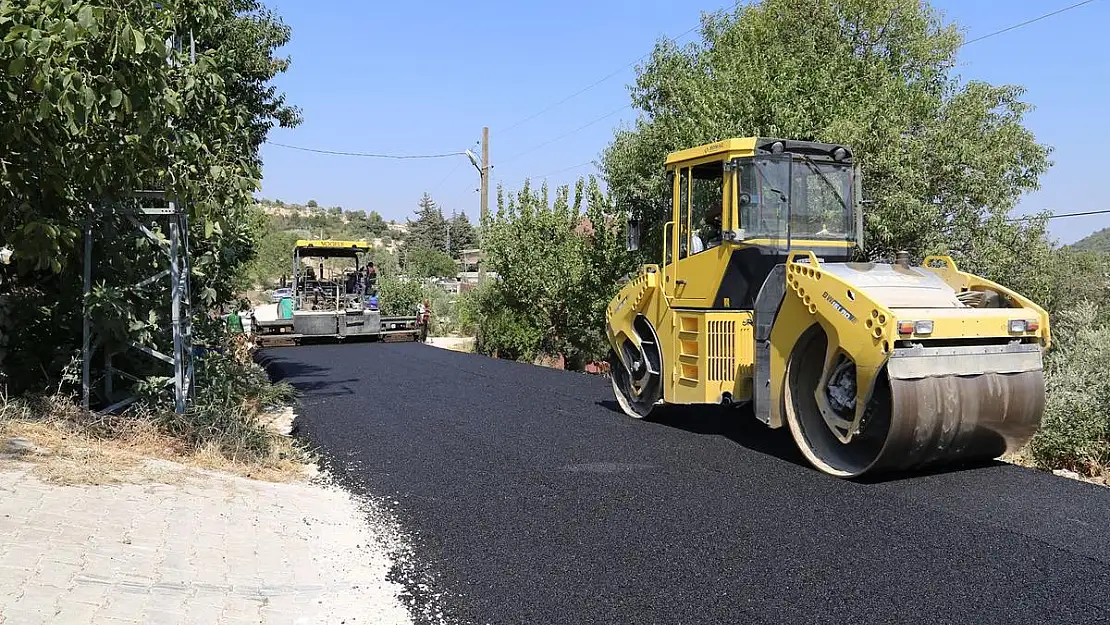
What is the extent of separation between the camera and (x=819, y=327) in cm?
659

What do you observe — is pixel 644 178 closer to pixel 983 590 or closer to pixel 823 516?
pixel 823 516

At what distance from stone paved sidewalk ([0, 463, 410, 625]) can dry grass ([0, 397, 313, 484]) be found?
0.19m

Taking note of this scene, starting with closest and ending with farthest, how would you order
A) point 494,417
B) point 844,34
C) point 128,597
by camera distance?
point 128,597
point 494,417
point 844,34

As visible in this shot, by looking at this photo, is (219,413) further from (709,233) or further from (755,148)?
(755,148)

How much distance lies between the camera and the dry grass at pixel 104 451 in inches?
217

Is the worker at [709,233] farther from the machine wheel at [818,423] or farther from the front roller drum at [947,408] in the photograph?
the front roller drum at [947,408]

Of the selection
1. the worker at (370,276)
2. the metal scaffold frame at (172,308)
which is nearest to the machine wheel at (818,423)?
the metal scaffold frame at (172,308)

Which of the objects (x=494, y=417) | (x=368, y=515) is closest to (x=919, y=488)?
(x=368, y=515)

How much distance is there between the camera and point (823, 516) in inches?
215

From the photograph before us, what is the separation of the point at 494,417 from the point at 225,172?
3757 mm

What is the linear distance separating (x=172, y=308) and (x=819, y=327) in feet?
17.3

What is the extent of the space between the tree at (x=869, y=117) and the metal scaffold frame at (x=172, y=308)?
551 cm

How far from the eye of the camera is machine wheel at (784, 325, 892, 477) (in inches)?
249

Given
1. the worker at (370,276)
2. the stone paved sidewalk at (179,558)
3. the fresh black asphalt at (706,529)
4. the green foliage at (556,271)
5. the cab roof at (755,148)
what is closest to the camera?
the stone paved sidewalk at (179,558)
